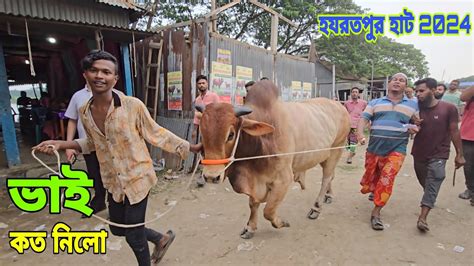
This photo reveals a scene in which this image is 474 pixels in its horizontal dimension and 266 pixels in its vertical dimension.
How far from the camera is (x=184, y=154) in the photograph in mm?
2195

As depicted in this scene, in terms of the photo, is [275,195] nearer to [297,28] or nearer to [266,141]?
[266,141]

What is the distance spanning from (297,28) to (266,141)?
14.5 m

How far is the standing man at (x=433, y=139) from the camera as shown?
11.0ft

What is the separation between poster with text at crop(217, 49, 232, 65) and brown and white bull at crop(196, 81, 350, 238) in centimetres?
271

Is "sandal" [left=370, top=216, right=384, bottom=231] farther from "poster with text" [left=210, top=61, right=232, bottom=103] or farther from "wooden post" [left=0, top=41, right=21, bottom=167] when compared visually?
"wooden post" [left=0, top=41, right=21, bottom=167]

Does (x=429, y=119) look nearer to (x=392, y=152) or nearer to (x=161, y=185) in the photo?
(x=392, y=152)

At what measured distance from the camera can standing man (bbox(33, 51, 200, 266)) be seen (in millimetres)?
1975

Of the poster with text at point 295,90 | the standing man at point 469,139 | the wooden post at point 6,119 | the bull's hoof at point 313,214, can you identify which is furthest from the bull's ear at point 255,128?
the poster with text at point 295,90

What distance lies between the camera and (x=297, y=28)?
1573 centimetres

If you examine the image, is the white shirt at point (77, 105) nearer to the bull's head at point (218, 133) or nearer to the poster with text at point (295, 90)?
the bull's head at point (218, 133)

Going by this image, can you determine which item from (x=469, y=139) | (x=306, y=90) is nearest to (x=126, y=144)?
(x=469, y=139)

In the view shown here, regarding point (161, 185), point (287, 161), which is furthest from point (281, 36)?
point (287, 161)

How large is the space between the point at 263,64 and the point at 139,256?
5981 mm

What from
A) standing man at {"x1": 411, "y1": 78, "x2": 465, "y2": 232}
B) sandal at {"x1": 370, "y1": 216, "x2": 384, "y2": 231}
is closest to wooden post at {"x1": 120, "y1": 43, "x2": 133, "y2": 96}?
sandal at {"x1": 370, "y1": 216, "x2": 384, "y2": 231}
